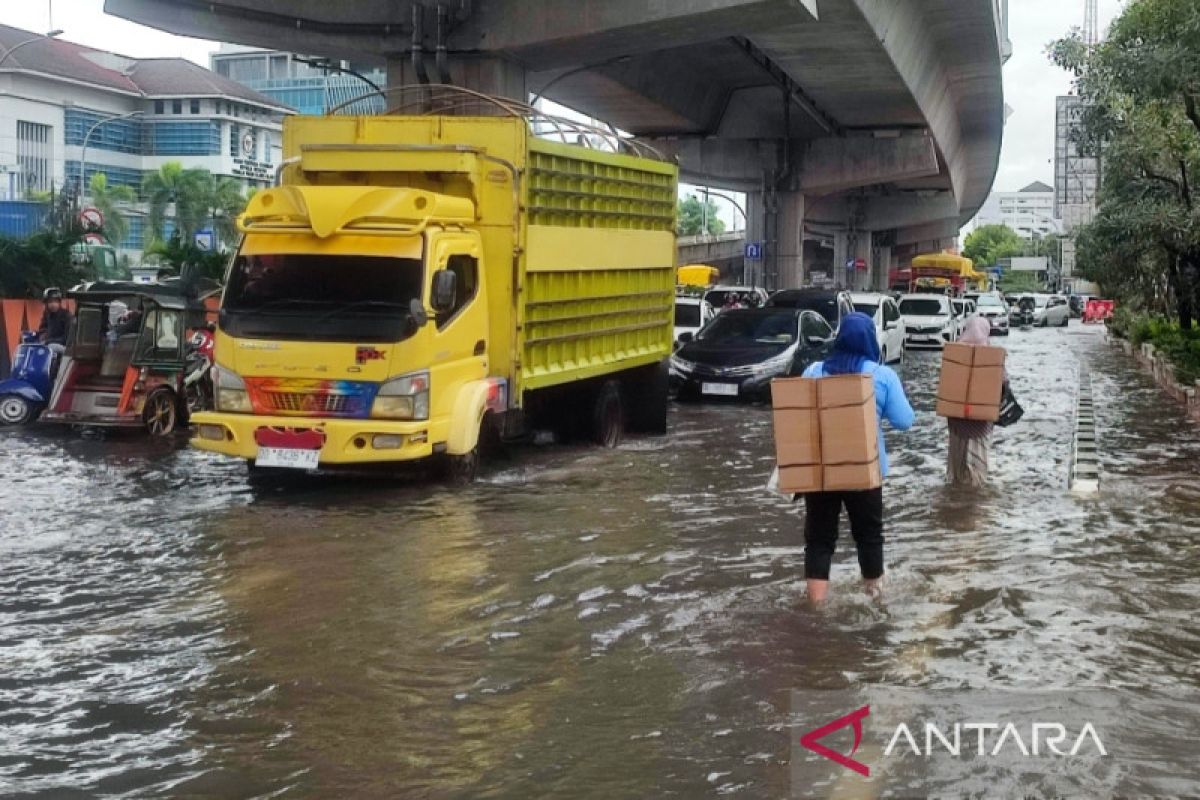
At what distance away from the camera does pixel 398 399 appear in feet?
40.1

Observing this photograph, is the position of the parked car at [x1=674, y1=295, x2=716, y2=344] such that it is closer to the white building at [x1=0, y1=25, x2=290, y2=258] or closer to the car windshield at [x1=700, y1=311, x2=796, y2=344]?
the car windshield at [x1=700, y1=311, x2=796, y2=344]

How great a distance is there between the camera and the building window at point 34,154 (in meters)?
80.1

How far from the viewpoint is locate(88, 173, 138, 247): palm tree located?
66875 millimetres

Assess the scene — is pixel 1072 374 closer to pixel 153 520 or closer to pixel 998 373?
pixel 998 373

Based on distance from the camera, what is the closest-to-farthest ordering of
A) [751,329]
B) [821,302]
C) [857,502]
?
[857,502] < [751,329] < [821,302]

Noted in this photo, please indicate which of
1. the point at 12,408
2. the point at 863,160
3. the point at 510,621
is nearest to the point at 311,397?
the point at 510,621

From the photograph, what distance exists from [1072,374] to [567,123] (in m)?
18.9

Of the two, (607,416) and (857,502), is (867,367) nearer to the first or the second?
(857,502)

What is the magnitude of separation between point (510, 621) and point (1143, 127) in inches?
627

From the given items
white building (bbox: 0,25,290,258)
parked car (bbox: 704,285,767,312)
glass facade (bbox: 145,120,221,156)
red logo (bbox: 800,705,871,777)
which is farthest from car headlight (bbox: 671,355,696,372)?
glass facade (bbox: 145,120,221,156)

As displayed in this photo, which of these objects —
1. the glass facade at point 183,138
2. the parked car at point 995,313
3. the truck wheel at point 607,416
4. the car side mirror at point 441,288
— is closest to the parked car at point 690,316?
the truck wheel at point 607,416

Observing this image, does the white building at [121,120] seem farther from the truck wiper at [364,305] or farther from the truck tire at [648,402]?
the truck wiper at [364,305]

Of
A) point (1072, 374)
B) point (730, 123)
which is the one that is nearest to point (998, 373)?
point (1072, 374)

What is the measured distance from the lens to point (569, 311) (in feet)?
49.4
